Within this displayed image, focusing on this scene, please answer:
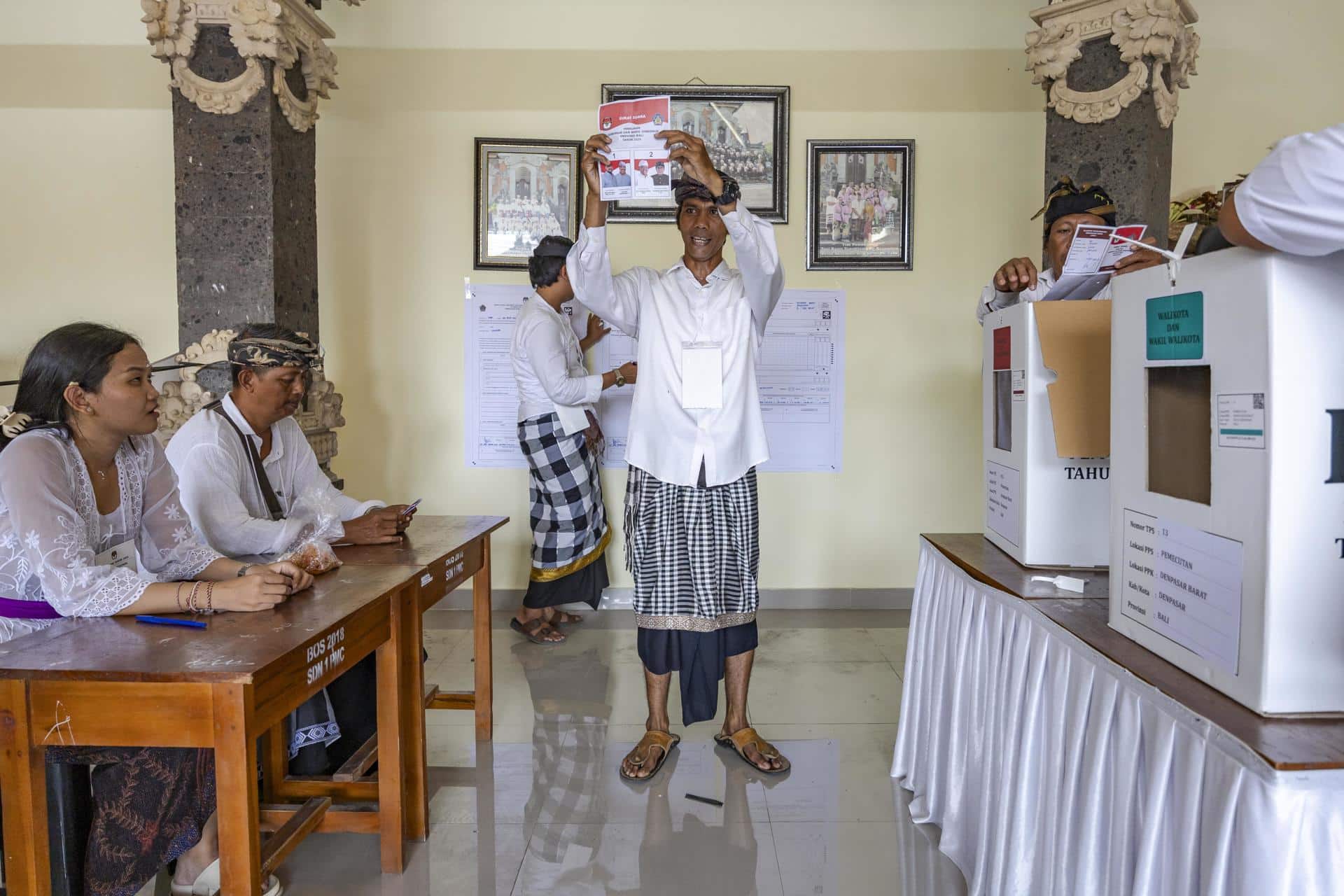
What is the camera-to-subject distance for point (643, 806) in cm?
247

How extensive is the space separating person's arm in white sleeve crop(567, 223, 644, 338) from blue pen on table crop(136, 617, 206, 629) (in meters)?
1.36

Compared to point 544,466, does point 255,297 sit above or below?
above

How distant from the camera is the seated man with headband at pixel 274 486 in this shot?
220 centimetres

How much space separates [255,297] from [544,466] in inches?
54.3

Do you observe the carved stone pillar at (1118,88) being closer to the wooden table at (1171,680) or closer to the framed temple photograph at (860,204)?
the framed temple photograph at (860,204)

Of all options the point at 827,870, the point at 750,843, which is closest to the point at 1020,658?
the point at 827,870

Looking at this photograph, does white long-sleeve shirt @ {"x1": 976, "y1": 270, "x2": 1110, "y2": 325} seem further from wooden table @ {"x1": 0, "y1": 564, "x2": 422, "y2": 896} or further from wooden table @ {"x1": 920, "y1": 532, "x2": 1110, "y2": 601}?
wooden table @ {"x1": 0, "y1": 564, "x2": 422, "y2": 896}

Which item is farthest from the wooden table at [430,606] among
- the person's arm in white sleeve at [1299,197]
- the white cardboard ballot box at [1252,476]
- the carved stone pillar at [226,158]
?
the person's arm in white sleeve at [1299,197]

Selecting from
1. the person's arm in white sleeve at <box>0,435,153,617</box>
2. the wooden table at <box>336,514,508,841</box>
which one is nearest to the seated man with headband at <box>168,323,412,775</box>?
the wooden table at <box>336,514,508,841</box>

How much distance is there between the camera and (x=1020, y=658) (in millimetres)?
1684

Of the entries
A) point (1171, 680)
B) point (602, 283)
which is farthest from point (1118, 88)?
point (1171, 680)

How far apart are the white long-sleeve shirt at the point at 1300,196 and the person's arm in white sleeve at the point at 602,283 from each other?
170 centimetres

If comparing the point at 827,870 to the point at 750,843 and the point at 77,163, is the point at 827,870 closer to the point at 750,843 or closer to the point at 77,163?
the point at 750,843

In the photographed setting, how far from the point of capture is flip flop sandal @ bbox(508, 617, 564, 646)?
4.04 m
